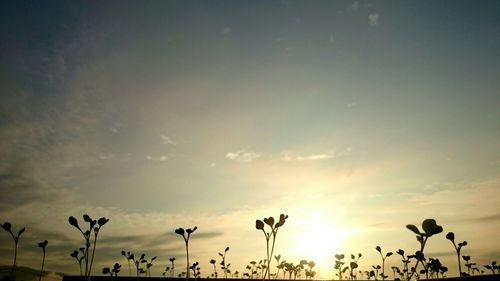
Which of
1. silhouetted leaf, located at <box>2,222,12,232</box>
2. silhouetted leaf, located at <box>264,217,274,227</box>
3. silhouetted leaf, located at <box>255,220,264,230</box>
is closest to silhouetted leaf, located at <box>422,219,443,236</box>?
silhouetted leaf, located at <box>255,220,264,230</box>

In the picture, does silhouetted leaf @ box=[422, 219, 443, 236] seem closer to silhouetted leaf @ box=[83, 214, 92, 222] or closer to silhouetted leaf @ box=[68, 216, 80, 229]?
silhouetted leaf @ box=[68, 216, 80, 229]

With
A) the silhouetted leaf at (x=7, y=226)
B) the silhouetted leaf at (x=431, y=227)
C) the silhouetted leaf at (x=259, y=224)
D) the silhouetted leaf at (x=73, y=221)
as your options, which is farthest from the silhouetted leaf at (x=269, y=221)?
the silhouetted leaf at (x=7, y=226)

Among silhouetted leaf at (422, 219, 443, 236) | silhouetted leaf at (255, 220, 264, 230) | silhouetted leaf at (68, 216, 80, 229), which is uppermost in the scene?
silhouetted leaf at (68, 216, 80, 229)

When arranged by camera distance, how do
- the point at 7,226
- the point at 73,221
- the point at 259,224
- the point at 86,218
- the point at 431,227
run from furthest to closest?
the point at 7,226, the point at 86,218, the point at 73,221, the point at 259,224, the point at 431,227

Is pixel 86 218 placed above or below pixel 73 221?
above

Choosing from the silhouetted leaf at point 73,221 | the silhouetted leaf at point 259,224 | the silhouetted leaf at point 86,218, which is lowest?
the silhouetted leaf at point 259,224

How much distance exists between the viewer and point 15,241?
25828mm

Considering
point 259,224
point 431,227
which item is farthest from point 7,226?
point 431,227

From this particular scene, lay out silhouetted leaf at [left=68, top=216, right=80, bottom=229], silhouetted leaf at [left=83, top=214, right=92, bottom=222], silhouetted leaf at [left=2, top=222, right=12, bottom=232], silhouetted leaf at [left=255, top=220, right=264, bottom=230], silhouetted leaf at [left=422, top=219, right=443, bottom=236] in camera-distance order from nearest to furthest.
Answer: silhouetted leaf at [left=422, top=219, right=443, bottom=236] < silhouetted leaf at [left=255, top=220, right=264, bottom=230] < silhouetted leaf at [left=68, top=216, right=80, bottom=229] < silhouetted leaf at [left=83, top=214, right=92, bottom=222] < silhouetted leaf at [left=2, top=222, right=12, bottom=232]

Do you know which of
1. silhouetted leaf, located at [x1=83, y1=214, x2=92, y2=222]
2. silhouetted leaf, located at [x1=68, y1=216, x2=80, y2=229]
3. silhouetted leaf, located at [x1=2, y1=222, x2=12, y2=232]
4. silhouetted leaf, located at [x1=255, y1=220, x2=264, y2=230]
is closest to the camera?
silhouetted leaf, located at [x1=255, y1=220, x2=264, y2=230]

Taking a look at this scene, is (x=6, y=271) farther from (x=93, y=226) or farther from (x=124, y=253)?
(x=93, y=226)

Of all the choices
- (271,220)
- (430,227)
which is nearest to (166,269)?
(271,220)

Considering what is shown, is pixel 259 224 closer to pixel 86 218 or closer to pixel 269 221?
pixel 269 221

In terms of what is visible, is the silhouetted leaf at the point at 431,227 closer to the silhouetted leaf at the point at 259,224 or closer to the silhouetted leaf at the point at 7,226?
the silhouetted leaf at the point at 259,224
